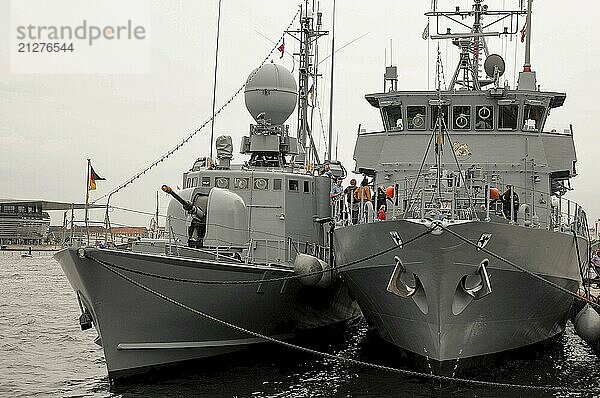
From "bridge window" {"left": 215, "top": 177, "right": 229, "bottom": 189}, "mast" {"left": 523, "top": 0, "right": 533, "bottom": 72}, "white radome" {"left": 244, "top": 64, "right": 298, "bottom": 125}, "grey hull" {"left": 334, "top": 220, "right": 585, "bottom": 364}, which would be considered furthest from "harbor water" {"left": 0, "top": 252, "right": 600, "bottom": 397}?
"mast" {"left": 523, "top": 0, "right": 533, "bottom": 72}

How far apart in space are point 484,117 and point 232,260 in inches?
260

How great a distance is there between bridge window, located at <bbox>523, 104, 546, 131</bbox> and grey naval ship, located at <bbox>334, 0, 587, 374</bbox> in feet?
0.09

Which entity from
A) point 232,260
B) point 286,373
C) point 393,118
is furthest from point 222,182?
point 286,373

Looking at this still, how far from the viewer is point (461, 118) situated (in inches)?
742

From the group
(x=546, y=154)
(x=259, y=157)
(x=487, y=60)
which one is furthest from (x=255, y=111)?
(x=546, y=154)

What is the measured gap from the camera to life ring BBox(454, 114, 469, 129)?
18.8 metres

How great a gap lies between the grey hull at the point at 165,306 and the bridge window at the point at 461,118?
17.0 feet

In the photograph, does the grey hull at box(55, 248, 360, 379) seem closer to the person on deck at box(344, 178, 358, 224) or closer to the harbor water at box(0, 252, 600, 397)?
the harbor water at box(0, 252, 600, 397)

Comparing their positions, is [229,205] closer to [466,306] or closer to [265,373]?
[265,373]

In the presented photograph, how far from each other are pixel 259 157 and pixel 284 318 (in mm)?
5496

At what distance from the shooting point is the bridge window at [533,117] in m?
18.8

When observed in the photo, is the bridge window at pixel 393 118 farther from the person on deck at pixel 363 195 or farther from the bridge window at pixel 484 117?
the person on deck at pixel 363 195

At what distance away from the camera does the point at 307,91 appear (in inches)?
974

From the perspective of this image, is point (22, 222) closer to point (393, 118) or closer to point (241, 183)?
point (241, 183)
